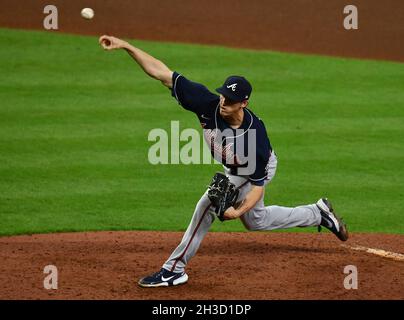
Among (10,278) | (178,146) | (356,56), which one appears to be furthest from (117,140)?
(356,56)

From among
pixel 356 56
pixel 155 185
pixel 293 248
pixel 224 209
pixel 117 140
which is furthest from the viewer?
pixel 356 56

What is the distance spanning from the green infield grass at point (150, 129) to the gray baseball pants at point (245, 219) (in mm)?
1118

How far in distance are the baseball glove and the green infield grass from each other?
1904mm

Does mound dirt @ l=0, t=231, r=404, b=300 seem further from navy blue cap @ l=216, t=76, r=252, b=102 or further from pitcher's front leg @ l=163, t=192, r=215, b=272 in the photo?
navy blue cap @ l=216, t=76, r=252, b=102

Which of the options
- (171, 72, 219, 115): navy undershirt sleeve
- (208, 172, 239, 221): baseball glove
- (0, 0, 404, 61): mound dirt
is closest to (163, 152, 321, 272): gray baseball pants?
(208, 172, 239, 221): baseball glove

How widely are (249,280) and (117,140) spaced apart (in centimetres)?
409

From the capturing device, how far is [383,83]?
12.2 metres

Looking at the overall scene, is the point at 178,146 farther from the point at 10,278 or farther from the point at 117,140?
the point at 10,278

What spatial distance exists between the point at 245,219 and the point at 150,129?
13.0 ft

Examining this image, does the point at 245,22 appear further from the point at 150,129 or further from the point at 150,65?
the point at 150,65

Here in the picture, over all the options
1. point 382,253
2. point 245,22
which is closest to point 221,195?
point 382,253

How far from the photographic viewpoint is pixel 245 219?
6789 mm

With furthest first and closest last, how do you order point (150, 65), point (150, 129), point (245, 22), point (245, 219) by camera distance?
point (245, 22) → point (150, 129) → point (245, 219) → point (150, 65)

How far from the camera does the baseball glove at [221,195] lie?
6188 mm
